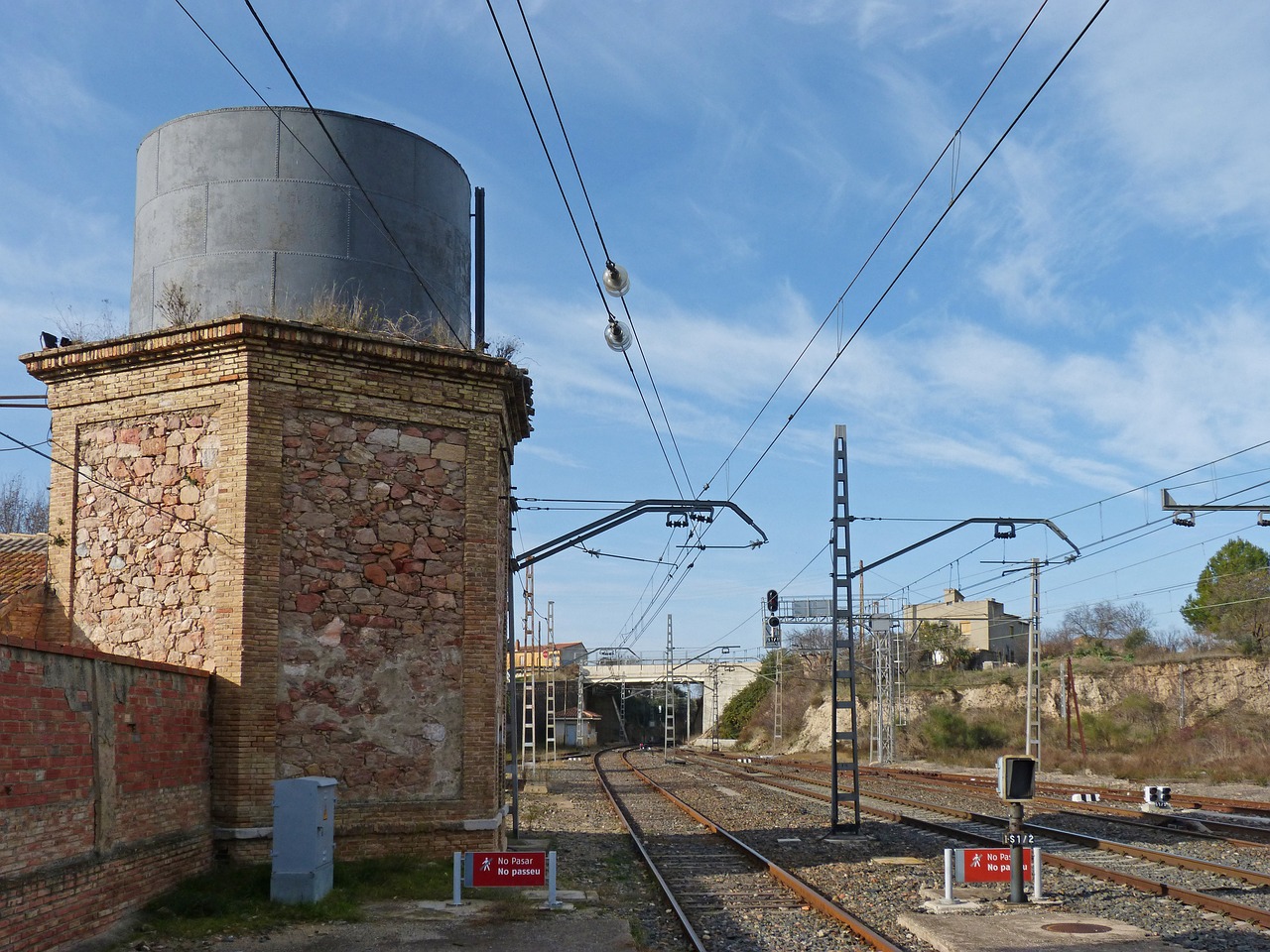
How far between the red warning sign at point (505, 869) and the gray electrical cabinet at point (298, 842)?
1.56 meters

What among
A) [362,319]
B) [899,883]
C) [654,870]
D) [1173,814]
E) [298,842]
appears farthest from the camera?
[1173,814]

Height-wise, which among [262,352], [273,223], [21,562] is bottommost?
[21,562]

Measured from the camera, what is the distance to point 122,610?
46.7 feet

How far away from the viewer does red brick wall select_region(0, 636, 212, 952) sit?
368 inches

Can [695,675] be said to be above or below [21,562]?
below

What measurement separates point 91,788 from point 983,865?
29.5 feet

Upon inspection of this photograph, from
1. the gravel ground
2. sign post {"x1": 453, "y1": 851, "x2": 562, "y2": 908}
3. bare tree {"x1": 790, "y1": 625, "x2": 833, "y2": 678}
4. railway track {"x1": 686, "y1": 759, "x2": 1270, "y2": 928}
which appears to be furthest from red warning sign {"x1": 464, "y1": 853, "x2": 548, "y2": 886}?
bare tree {"x1": 790, "y1": 625, "x2": 833, "y2": 678}

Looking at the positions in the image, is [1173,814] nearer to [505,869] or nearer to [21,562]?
[505,869]

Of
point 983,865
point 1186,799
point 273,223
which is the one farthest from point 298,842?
point 1186,799

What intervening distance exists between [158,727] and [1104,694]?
52003 millimetres

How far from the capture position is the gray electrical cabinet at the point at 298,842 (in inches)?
473

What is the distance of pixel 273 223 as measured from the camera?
15.3 metres

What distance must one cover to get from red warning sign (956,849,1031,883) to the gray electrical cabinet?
22.2 ft

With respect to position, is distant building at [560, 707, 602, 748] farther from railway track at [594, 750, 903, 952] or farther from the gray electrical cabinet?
the gray electrical cabinet
